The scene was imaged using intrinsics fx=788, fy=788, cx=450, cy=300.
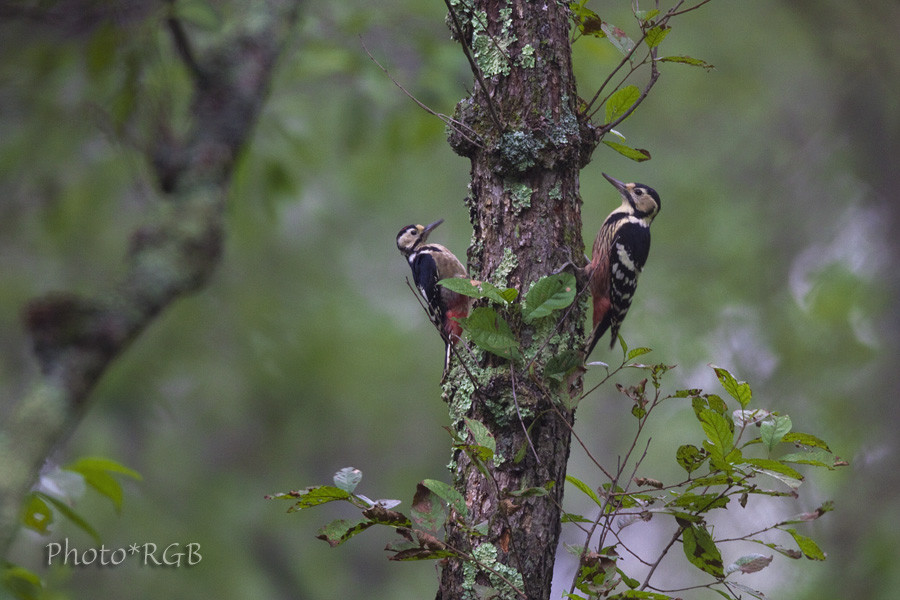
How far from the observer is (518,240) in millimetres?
2230

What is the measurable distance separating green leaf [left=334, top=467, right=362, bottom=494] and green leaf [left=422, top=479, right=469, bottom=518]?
15 cm

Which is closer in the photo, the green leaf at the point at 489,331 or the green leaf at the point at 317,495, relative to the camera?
the green leaf at the point at 317,495

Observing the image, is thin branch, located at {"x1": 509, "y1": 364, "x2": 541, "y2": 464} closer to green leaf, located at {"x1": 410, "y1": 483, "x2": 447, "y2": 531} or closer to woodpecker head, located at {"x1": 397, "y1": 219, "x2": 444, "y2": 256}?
green leaf, located at {"x1": 410, "y1": 483, "x2": 447, "y2": 531}

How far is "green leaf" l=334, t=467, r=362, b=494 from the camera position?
5.74ft

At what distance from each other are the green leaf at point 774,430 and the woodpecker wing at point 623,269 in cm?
209

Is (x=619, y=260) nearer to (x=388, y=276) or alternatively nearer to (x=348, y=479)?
(x=348, y=479)

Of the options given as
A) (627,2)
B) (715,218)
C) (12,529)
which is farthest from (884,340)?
(12,529)

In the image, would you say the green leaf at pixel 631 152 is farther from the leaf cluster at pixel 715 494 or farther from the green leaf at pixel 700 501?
the green leaf at pixel 700 501

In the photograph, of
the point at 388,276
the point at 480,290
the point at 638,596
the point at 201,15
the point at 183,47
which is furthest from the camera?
the point at 388,276

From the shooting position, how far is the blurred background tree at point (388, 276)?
5.25m

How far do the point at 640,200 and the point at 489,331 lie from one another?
2697mm

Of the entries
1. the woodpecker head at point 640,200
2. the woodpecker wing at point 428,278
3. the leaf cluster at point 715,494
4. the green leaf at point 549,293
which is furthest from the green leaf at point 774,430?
the woodpecker head at point 640,200

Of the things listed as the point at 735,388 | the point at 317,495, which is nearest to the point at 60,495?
the point at 317,495

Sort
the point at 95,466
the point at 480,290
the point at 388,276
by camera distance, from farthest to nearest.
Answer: the point at 388,276
the point at 95,466
the point at 480,290
